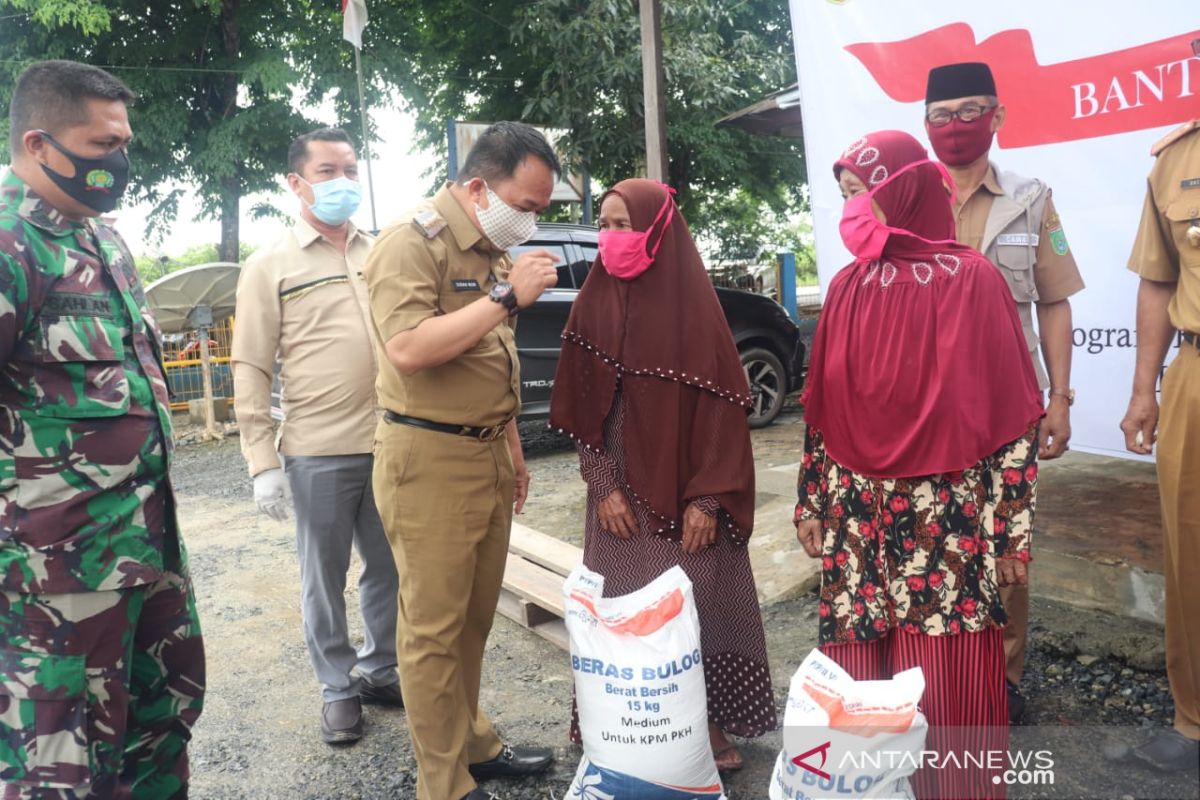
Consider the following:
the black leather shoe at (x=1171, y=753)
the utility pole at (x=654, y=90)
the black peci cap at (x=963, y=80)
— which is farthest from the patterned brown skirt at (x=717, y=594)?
the utility pole at (x=654, y=90)

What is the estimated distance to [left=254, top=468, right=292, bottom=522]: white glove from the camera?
292cm

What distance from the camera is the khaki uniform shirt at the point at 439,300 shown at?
2283 mm

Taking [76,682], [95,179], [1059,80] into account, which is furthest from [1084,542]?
[95,179]

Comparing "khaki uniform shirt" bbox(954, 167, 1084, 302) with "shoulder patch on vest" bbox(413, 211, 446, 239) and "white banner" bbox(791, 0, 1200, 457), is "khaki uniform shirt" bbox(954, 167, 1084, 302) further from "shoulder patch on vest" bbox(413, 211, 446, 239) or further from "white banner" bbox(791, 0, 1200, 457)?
"shoulder patch on vest" bbox(413, 211, 446, 239)

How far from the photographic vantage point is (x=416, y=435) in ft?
7.91

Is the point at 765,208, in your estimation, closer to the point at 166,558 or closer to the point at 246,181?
the point at 246,181

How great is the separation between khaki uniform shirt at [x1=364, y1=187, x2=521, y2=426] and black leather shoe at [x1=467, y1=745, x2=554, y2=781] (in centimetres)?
103

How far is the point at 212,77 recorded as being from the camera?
1473 centimetres

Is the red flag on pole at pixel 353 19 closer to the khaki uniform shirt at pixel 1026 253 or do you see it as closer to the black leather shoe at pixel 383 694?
the black leather shoe at pixel 383 694

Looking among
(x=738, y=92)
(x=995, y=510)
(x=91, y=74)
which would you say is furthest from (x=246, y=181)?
(x=995, y=510)

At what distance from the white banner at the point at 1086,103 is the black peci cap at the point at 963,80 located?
2.36 ft

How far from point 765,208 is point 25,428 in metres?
17.4

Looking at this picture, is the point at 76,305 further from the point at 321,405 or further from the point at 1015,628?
the point at 1015,628

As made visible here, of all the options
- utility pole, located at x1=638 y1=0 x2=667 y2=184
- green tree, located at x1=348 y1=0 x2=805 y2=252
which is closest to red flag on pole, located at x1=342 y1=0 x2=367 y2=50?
green tree, located at x1=348 y1=0 x2=805 y2=252
